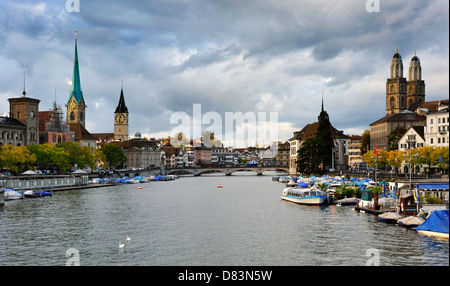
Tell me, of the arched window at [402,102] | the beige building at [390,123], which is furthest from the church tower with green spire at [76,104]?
the arched window at [402,102]

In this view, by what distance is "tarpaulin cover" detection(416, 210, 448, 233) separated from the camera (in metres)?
27.8

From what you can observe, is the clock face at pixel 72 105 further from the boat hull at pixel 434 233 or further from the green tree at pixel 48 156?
the boat hull at pixel 434 233

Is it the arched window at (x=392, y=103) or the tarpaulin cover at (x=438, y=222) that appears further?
the arched window at (x=392, y=103)

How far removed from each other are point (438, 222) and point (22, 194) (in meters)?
53.8

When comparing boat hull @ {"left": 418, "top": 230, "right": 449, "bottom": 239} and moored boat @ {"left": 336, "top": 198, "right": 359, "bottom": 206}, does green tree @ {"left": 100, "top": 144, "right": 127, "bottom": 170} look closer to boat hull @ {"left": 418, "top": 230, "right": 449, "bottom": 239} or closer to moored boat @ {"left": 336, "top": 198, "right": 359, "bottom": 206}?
moored boat @ {"left": 336, "top": 198, "right": 359, "bottom": 206}

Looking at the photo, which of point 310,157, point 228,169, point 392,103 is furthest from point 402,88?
point 310,157

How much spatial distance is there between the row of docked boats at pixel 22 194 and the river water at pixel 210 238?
12.1 meters

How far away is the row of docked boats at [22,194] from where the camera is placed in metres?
61.4

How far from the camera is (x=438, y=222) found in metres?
28.4

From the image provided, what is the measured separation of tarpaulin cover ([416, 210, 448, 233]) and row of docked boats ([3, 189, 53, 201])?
1967 inches

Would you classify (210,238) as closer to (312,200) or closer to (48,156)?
(312,200)

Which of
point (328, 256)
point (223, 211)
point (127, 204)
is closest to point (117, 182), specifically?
point (127, 204)
